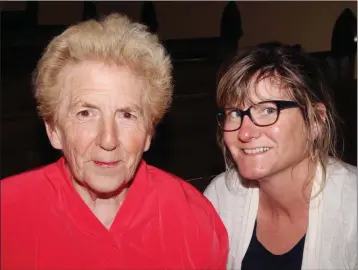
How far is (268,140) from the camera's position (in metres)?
1.97

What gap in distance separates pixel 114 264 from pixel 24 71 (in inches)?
139

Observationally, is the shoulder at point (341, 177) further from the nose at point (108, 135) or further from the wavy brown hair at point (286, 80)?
the nose at point (108, 135)

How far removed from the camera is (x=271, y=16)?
6.52 metres

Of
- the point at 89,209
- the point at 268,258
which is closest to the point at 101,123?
the point at 89,209

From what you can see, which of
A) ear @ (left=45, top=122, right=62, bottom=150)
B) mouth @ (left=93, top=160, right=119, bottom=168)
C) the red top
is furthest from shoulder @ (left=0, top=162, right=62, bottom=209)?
mouth @ (left=93, top=160, right=119, bottom=168)

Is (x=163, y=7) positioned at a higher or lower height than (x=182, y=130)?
higher

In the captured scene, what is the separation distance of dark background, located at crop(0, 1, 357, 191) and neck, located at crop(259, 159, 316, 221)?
20.0 inches

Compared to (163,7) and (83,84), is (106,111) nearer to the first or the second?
(83,84)

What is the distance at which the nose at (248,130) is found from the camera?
196 cm

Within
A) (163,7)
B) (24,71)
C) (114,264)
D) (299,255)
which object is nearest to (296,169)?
(299,255)

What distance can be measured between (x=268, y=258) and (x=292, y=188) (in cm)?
34

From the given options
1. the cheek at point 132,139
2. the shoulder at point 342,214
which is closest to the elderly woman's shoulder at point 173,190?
the cheek at point 132,139

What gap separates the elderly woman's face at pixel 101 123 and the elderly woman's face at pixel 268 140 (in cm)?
51

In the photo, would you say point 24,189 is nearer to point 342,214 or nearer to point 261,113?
point 261,113
